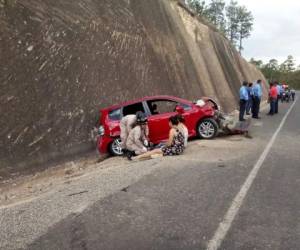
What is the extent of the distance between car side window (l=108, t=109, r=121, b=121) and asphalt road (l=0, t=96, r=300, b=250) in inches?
174

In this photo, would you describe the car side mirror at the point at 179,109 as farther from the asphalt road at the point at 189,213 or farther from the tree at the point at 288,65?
the tree at the point at 288,65

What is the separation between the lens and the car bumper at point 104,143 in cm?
1470

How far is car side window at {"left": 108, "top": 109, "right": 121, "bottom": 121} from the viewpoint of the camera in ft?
49.1

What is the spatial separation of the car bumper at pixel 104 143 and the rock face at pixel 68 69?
782 mm

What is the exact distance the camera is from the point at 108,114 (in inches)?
595

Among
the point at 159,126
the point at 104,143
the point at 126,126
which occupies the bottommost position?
the point at 104,143

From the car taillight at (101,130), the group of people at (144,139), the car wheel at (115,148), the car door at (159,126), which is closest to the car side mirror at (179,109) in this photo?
the car door at (159,126)

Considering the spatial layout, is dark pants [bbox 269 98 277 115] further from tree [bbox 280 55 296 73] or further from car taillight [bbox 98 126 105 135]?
tree [bbox 280 55 296 73]

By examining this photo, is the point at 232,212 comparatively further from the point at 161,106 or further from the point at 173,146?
the point at 161,106

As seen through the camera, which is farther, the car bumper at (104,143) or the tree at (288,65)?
the tree at (288,65)

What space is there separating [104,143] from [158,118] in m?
1.71

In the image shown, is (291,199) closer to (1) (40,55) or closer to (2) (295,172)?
(2) (295,172)

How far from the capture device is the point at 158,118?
14844 millimetres

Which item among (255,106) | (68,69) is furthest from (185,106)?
(255,106)
